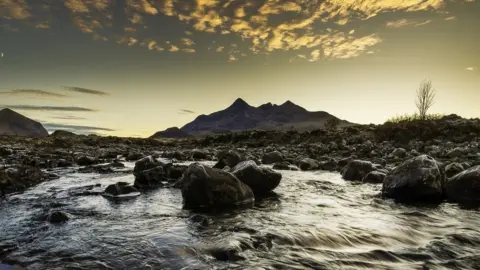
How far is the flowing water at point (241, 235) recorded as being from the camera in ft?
12.6

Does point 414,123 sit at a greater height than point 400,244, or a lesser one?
greater

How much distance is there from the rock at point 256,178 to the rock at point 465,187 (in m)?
4.03

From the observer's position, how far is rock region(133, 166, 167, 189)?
924 centimetres

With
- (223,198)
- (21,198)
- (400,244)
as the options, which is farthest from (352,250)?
(21,198)

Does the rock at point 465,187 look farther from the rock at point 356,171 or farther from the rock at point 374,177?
the rock at point 356,171

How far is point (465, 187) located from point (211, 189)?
5.70 meters

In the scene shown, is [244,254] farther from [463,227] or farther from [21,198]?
[21,198]

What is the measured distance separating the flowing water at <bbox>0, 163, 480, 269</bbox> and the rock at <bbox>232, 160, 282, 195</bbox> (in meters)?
0.94

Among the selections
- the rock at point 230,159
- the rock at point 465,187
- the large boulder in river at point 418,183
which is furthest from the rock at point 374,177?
the rock at point 230,159

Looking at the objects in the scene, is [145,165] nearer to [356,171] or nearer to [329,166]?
[356,171]

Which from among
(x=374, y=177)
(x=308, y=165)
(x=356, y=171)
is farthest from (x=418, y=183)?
(x=308, y=165)

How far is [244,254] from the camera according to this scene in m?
3.98

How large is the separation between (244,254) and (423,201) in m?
5.38

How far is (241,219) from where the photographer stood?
5742 mm
